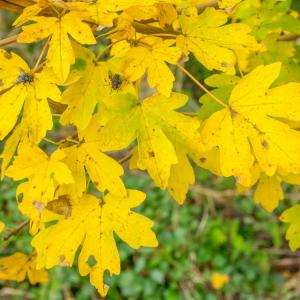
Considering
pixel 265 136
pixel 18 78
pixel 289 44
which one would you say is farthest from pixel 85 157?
pixel 289 44

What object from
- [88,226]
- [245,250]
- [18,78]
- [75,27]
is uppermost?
[75,27]

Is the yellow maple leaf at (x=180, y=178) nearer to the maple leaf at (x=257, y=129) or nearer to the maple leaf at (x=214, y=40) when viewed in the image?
the maple leaf at (x=257, y=129)

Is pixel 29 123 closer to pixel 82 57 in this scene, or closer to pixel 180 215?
pixel 82 57

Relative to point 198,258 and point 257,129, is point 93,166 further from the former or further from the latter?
point 198,258

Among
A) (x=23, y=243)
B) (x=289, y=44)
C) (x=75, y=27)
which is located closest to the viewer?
(x=75, y=27)

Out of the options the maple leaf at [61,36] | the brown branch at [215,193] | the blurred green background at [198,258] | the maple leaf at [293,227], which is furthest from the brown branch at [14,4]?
the brown branch at [215,193]
